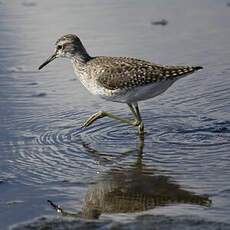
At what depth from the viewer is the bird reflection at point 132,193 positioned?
240 inches

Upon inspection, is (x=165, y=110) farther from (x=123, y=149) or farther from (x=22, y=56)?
(x=22, y=56)

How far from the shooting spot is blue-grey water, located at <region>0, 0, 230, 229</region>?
6.33 meters

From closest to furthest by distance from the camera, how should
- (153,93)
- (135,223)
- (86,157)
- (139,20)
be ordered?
(135,223) < (86,157) < (153,93) < (139,20)

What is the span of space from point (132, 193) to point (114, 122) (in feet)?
7.19

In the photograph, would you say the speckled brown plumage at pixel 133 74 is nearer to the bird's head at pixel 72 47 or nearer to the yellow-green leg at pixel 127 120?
the yellow-green leg at pixel 127 120

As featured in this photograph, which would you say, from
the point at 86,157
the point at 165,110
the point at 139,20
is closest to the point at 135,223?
the point at 86,157

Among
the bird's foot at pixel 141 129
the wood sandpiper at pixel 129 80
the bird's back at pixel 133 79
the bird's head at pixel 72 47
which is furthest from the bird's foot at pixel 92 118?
the bird's head at pixel 72 47

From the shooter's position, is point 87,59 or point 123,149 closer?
point 123,149

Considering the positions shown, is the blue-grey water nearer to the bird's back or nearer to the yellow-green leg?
the yellow-green leg

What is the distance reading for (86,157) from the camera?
739 centimetres

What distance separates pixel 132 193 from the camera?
6445mm

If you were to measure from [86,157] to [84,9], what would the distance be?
233 inches

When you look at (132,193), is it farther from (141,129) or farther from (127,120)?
(127,120)

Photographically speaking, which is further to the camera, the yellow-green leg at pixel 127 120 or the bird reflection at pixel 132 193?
the yellow-green leg at pixel 127 120
